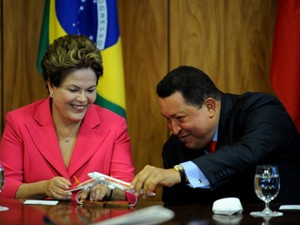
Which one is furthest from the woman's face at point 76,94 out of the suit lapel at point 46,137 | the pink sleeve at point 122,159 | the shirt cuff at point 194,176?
the shirt cuff at point 194,176

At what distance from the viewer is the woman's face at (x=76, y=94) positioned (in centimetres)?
334

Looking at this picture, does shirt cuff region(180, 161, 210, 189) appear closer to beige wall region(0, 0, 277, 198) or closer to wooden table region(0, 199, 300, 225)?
wooden table region(0, 199, 300, 225)

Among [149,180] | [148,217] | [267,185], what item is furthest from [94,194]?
[148,217]

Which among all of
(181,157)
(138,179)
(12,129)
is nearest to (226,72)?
(181,157)

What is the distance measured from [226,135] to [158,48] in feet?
4.71

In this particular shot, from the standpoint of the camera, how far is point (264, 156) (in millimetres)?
2912

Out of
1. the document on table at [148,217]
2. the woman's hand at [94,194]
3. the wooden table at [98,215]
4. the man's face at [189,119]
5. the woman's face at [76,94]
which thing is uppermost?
the woman's face at [76,94]

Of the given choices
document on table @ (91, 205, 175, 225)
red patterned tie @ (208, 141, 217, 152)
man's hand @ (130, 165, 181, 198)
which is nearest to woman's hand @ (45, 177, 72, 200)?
man's hand @ (130, 165, 181, 198)

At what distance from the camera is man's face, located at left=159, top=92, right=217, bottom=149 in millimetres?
2996

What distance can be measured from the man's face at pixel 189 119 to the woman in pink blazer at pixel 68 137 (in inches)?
15.4

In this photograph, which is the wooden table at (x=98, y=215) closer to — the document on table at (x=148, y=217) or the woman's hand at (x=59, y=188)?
the woman's hand at (x=59, y=188)

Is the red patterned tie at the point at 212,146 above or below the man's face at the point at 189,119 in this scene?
below

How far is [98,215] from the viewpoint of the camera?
8.01ft

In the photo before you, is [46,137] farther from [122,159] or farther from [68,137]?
[122,159]
